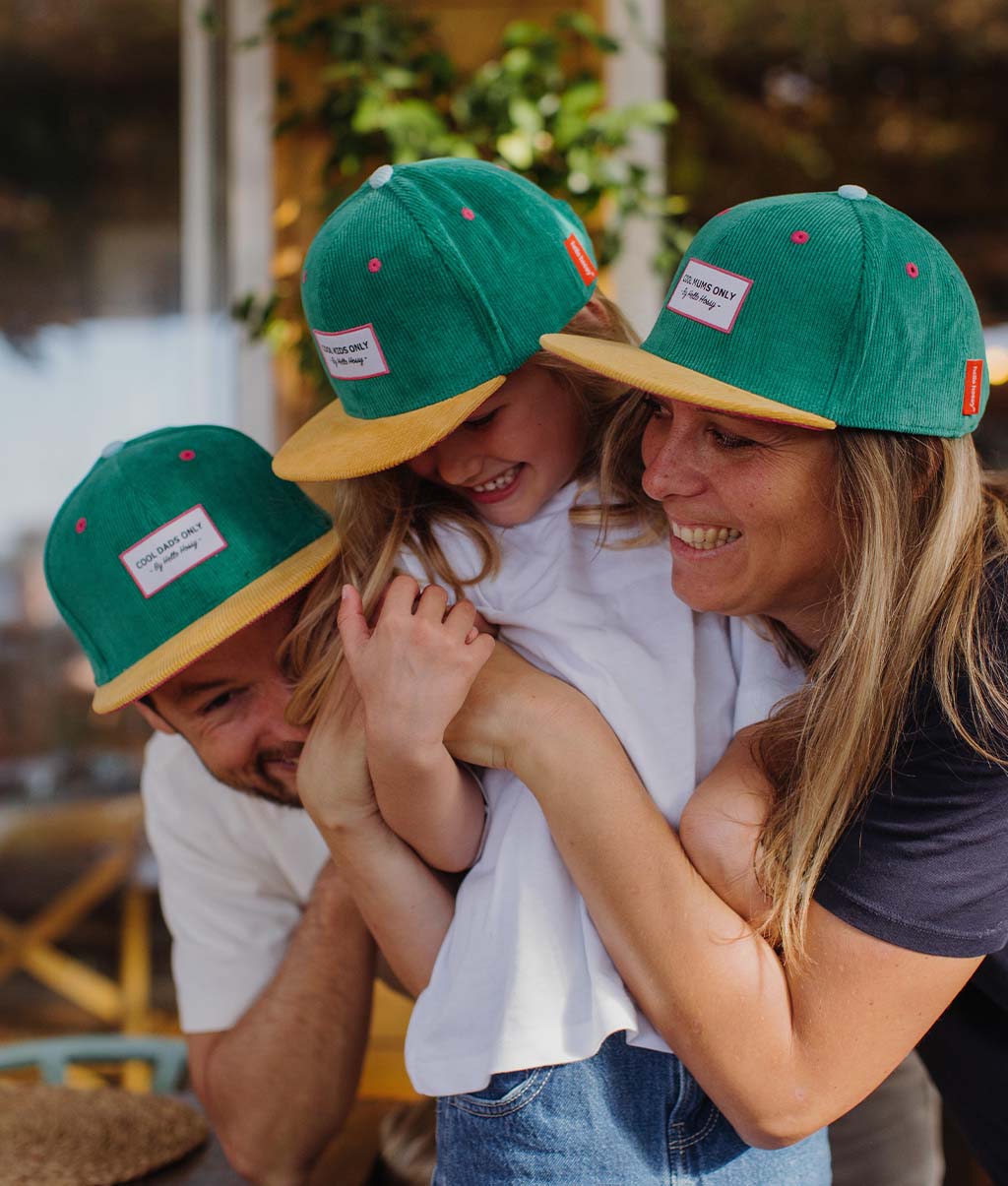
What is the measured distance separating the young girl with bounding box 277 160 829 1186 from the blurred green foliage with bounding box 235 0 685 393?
4.75 feet

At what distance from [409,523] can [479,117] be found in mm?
1801

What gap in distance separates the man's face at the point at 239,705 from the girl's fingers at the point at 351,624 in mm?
221

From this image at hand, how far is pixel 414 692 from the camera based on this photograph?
115 cm

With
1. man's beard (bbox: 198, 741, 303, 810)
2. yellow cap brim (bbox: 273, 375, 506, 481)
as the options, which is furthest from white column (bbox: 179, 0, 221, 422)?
yellow cap brim (bbox: 273, 375, 506, 481)


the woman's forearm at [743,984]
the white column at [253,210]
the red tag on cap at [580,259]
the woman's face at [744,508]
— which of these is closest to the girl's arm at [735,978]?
the woman's forearm at [743,984]

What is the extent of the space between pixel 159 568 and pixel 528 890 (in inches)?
21.1

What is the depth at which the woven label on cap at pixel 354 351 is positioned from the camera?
129 cm

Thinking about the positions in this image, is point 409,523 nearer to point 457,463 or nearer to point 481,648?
point 457,463

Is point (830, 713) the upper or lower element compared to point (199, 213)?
upper

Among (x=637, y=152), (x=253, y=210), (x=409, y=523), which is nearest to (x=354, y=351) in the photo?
(x=409, y=523)

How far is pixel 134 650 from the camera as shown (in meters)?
1.34

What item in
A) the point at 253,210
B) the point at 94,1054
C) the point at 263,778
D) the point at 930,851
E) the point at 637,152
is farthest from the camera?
the point at 253,210

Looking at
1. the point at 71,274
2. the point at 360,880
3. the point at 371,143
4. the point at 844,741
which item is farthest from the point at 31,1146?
the point at 71,274

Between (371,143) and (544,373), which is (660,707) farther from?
(371,143)
